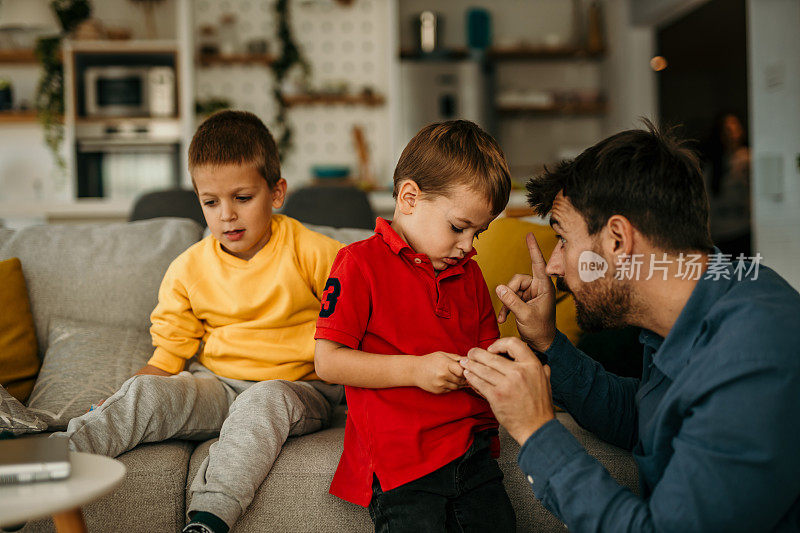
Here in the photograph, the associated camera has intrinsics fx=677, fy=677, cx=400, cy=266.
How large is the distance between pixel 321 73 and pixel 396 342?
15.7 feet

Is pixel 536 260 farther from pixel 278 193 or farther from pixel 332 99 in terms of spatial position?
pixel 332 99

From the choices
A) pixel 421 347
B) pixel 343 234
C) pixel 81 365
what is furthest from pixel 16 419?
pixel 343 234

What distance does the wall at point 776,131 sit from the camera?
167 inches

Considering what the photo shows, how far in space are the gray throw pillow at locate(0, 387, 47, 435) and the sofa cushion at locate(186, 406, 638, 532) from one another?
37 centimetres

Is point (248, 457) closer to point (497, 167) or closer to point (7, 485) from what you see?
point (7, 485)

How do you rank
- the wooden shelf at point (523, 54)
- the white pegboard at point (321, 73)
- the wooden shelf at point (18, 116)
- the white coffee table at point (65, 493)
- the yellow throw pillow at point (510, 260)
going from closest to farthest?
the white coffee table at point (65, 493) → the yellow throw pillow at point (510, 260) → the wooden shelf at point (18, 116) → the white pegboard at point (321, 73) → the wooden shelf at point (523, 54)

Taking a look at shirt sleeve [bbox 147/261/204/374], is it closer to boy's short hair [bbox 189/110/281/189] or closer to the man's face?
boy's short hair [bbox 189/110/281/189]

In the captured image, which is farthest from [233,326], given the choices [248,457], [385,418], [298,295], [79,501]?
[79,501]

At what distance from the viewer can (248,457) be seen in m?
1.35

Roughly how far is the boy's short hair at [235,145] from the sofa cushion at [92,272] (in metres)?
0.43

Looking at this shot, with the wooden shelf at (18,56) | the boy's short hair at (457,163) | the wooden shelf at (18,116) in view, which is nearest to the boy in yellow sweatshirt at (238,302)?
the boy's short hair at (457,163)

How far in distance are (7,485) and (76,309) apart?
1216 mm

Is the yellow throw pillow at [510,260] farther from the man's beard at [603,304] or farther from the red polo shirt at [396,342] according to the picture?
the man's beard at [603,304]

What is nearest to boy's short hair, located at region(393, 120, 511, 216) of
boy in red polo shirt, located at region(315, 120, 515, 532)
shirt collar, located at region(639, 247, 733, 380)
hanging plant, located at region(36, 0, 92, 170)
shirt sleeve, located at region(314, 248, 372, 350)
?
boy in red polo shirt, located at region(315, 120, 515, 532)
